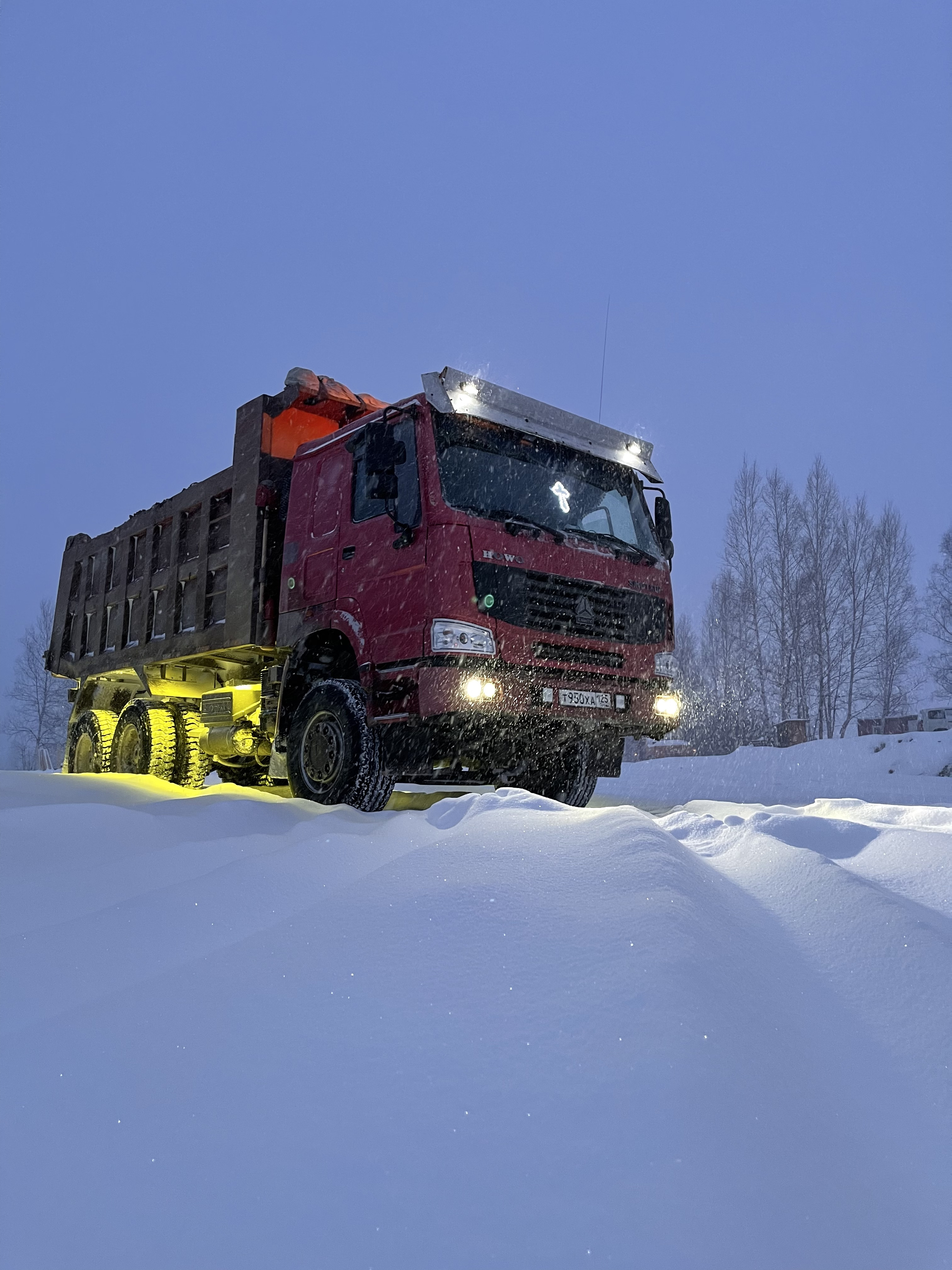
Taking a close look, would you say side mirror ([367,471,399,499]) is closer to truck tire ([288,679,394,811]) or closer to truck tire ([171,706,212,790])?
truck tire ([288,679,394,811])

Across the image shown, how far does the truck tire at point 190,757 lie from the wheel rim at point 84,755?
5.84ft

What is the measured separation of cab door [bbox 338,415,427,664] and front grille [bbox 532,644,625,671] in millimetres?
791

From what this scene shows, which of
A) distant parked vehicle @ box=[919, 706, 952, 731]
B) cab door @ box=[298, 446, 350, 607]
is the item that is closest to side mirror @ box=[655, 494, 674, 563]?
cab door @ box=[298, 446, 350, 607]

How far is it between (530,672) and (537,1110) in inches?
152

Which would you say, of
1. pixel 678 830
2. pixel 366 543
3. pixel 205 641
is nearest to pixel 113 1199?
pixel 678 830

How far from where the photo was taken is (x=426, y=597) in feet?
16.7

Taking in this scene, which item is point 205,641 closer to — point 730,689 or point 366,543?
point 366,543

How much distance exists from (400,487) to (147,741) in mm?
4052

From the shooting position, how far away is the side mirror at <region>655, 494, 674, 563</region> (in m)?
6.49

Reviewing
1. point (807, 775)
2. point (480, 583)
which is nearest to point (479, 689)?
point (480, 583)

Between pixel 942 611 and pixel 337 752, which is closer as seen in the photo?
pixel 337 752

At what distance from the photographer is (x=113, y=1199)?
1319 millimetres

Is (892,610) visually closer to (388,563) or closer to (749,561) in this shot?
(749,561)

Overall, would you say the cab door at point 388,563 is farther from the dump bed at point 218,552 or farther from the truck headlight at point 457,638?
the dump bed at point 218,552
